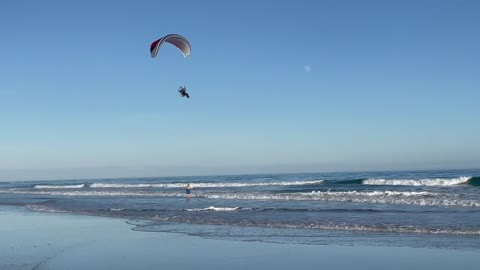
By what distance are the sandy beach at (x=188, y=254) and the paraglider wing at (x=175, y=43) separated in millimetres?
5354

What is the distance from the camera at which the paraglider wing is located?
14.6 meters

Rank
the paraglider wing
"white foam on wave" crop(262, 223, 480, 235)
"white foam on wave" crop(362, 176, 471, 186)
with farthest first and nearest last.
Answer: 1. "white foam on wave" crop(362, 176, 471, 186)
2. the paraglider wing
3. "white foam on wave" crop(262, 223, 480, 235)

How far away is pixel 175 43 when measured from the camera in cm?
1593

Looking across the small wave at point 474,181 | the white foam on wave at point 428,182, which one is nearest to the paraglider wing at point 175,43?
the white foam on wave at point 428,182

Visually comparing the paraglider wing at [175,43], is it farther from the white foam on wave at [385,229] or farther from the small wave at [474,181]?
the small wave at [474,181]

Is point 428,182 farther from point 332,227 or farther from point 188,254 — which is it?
point 188,254

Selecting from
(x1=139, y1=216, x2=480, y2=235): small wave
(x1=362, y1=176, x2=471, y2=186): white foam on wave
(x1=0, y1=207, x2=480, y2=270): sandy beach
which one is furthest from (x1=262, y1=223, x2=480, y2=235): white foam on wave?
(x1=362, y1=176, x2=471, y2=186): white foam on wave

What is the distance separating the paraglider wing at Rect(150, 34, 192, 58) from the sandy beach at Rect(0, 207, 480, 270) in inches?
211

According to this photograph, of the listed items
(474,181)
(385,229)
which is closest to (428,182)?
(474,181)

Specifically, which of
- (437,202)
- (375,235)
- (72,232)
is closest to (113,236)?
(72,232)

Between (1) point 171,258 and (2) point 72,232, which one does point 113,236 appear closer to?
(2) point 72,232

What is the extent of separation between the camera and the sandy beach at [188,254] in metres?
9.52

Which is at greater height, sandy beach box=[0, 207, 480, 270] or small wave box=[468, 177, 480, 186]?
small wave box=[468, 177, 480, 186]

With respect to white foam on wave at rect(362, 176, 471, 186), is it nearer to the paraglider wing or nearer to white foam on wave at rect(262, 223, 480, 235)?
white foam on wave at rect(262, 223, 480, 235)
